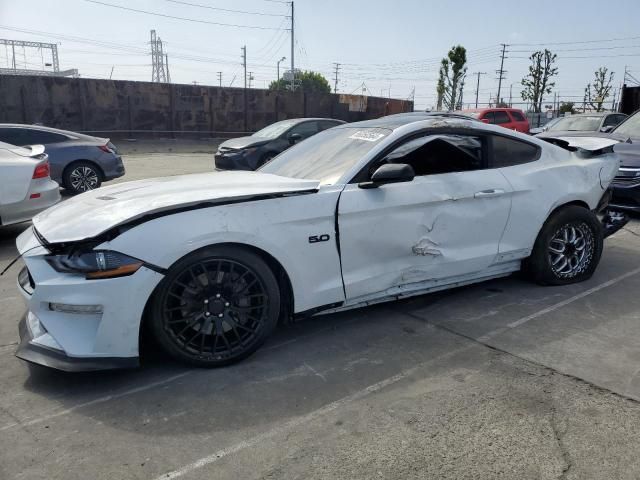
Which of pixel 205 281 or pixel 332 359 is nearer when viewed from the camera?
pixel 205 281

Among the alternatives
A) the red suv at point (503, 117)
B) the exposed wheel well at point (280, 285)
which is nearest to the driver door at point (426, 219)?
the exposed wheel well at point (280, 285)

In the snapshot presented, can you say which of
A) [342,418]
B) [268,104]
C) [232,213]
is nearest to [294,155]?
[232,213]

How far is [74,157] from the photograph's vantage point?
34.0ft

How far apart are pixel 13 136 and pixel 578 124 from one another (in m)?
12.4

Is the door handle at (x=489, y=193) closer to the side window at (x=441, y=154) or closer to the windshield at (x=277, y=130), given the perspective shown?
the side window at (x=441, y=154)

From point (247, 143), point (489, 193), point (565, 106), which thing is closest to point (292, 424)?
point (489, 193)

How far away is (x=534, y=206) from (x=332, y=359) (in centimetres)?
224

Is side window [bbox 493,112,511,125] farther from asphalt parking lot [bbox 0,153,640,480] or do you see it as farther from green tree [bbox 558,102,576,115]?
green tree [bbox 558,102,576,115]

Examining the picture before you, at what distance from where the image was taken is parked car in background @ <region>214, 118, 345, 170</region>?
12.1 metres

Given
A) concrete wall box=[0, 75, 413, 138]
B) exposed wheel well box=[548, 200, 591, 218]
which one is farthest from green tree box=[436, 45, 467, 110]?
exposed wheel well box=[548, 200, 591, 218]

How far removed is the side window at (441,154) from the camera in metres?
4.00

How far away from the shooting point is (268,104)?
90.3 feet

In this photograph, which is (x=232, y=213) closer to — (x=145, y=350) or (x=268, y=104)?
(x=145, y=350)

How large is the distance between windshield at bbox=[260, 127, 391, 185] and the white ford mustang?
17mm
